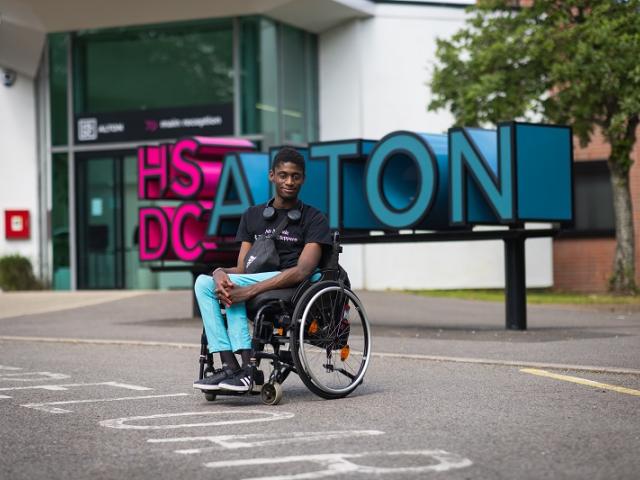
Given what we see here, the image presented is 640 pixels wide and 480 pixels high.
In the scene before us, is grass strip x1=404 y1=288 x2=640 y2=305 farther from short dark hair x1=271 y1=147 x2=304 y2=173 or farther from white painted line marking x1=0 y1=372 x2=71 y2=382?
short dark hair x1=271 y1=147 x2=304 y2=173

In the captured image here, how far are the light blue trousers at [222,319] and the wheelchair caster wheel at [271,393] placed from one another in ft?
0.97

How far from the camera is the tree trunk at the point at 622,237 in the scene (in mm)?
24828

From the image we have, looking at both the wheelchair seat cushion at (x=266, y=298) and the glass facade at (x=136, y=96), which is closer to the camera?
the wheelchair seat cushion at (x=266, y=298)

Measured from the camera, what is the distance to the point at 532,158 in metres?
14.4

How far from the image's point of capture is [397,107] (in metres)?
29.0

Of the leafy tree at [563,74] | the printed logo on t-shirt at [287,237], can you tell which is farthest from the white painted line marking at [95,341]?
the leafy tree at [563,74]

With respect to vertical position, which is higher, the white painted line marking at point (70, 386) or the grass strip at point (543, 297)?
the white painted line marking at point (70, 386)

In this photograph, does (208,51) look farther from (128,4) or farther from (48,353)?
(48,353)

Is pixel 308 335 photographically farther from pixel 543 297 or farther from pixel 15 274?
pixel 15 274

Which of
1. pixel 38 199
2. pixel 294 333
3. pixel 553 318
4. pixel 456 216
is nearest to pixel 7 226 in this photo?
pixel 38 199

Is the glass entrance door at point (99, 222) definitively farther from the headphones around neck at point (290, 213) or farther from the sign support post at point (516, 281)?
the headphones around neck at point (290, 213)

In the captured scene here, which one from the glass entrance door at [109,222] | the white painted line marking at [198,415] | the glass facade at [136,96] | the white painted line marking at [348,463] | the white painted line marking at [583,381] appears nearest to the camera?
the white painted line marking at [348,463]

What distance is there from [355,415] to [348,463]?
177 centimetres

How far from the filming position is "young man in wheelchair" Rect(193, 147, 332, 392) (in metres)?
8.24
